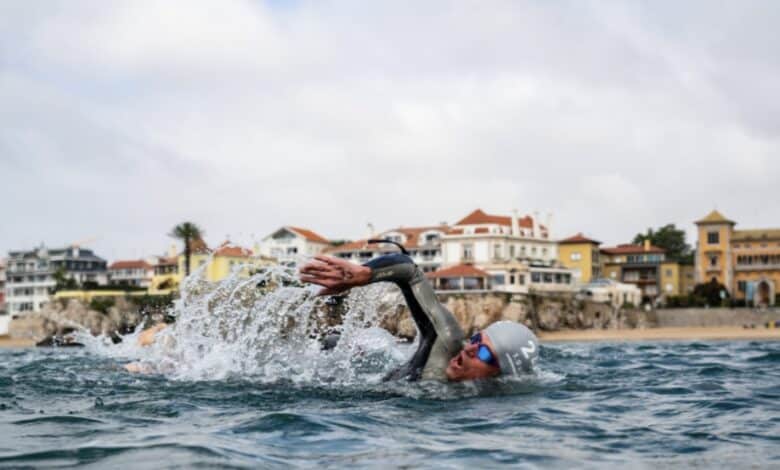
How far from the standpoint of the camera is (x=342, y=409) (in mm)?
10727

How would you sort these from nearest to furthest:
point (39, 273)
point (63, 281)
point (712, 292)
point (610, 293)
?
point (610, 293) → point (712, 292) → point (63, 281) → point (39, 273)

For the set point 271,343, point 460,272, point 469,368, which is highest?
point 460,272

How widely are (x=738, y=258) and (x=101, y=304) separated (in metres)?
71.9

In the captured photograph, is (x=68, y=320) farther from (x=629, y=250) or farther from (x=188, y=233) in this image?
(x=629, y=250)

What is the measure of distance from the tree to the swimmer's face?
131 meters

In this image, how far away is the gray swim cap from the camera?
12.1 m

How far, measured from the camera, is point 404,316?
68.7 metres

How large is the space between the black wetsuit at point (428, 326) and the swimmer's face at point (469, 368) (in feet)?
0.52

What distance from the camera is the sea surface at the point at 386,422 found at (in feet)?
25.8

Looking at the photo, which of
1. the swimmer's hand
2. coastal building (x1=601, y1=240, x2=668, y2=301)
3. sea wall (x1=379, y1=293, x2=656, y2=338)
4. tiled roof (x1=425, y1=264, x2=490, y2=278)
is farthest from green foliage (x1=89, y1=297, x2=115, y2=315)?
the swimmer's hand

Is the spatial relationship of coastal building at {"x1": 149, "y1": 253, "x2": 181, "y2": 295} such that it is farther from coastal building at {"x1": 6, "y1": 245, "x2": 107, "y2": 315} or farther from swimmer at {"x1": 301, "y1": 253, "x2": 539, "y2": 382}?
swimmer at {"x1": 301, "y1": 253, "x2": 539, "y2": 382}

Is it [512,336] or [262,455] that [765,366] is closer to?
[512,336]

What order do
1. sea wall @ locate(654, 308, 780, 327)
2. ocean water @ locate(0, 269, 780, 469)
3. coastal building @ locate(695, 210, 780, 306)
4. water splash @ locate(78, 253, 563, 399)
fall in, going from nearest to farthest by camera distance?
ocean water @ locate(0, 269, 780, 469) < water splash @ locate(78, 253, 563, 399) < sea wall @ locate(654, 308, 780, 327) < coastal building @ locate(695, 210, 780, 306)

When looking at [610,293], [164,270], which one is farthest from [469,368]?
[164,270]
